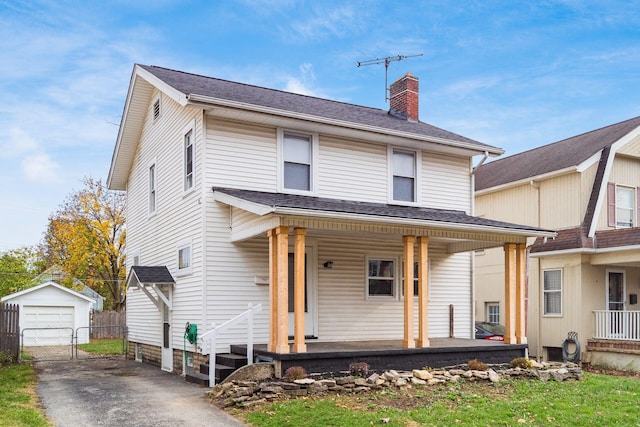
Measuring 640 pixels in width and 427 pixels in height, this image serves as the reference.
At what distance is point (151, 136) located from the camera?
17.7 metres

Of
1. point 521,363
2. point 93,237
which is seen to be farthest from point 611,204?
point 93,237

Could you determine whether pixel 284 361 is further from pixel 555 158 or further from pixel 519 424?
pixel 555 158

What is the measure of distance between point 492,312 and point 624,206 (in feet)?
18.7

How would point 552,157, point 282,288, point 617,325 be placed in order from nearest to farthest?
point 282,288
point 617,325
point 552,157

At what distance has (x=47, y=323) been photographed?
29.7 m

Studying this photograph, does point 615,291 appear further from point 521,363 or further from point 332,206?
point 332,206

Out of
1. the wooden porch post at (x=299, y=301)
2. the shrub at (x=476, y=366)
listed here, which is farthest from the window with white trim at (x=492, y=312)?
the wooden porch post at (x=299, y=301)

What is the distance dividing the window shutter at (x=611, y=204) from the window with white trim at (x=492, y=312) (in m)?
4.96

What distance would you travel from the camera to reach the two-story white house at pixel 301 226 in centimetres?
1244

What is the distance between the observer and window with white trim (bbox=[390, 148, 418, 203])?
51.8ft

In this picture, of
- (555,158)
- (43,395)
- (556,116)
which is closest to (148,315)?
(43,395)

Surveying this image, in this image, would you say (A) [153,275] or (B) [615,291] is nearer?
(A) [153,275]

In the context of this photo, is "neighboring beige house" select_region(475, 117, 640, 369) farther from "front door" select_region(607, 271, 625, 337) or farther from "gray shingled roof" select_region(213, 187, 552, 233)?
"gray shingled roof" select_region(213, 187, 552, 233)

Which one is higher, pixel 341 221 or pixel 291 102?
pixel 291 102
